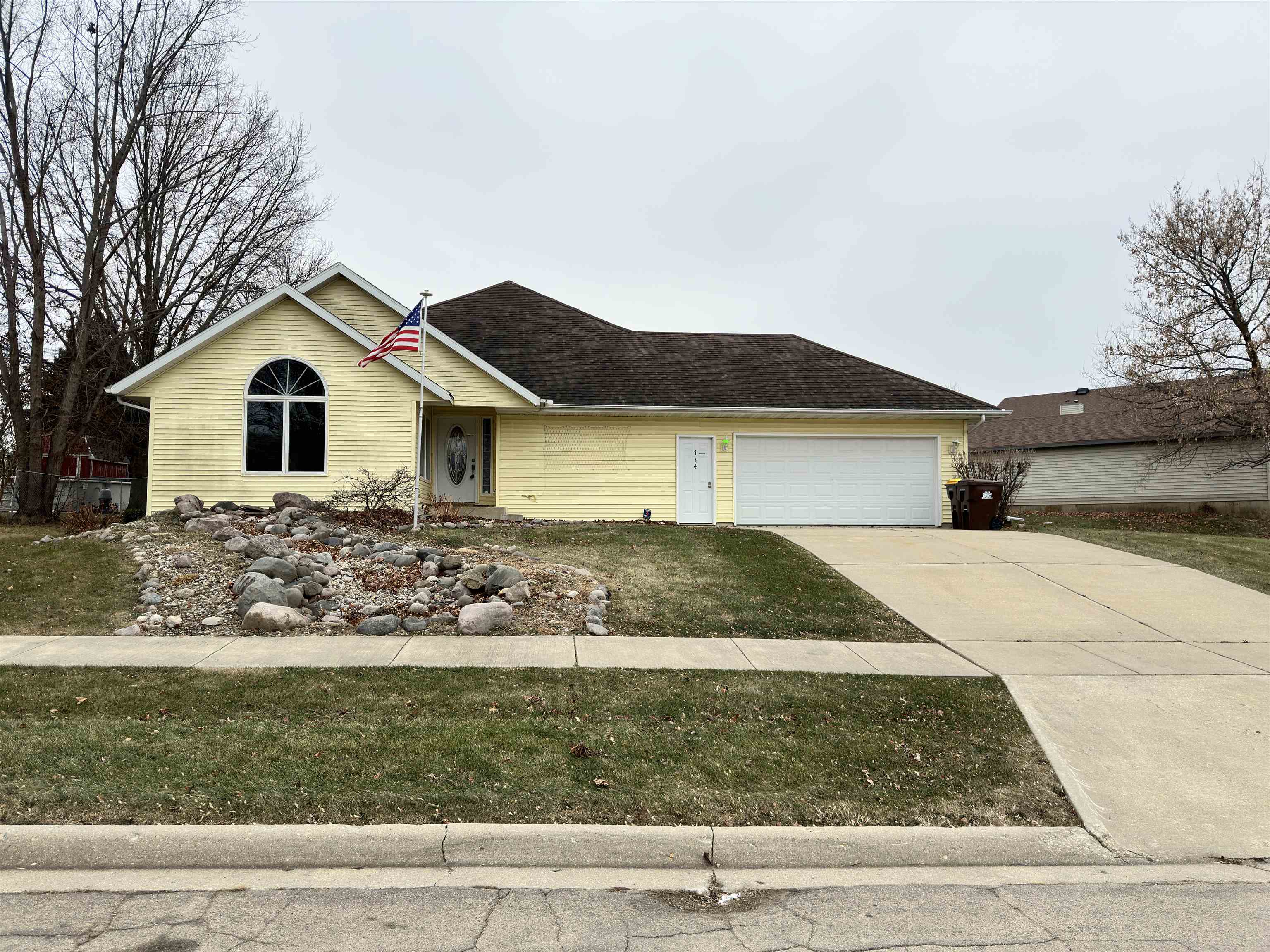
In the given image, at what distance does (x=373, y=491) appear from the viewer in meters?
15.0

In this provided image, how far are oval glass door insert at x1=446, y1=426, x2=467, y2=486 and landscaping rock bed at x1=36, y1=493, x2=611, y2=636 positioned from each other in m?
5.70

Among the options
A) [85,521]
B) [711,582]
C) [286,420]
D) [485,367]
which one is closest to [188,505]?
[286,420]

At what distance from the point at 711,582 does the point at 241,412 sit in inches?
405

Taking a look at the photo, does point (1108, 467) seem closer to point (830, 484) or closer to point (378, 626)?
point (830, 484)

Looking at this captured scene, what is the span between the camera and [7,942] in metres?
3.31

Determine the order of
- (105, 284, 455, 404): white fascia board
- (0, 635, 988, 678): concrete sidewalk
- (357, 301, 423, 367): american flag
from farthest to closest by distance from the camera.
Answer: (105, 284, 455, 404): white fascia board
(357, 301, 423, 367): american flag
(0, 635, 988, 678): concrete sidewalk

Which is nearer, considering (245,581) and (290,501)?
(245,581)

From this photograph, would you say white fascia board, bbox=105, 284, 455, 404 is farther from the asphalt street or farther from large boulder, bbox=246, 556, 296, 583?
the asphalt street

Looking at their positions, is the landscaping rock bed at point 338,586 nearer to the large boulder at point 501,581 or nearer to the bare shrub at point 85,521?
the large boulder at point 501,581

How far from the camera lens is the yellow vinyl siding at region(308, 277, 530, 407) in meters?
16.9

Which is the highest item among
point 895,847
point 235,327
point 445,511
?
point 235,327

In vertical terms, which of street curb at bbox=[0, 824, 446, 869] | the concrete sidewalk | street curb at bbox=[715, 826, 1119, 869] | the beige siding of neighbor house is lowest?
street curb at bbox=[715, 826, 1119, 869]

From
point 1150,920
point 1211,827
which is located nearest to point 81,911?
point 1150,920

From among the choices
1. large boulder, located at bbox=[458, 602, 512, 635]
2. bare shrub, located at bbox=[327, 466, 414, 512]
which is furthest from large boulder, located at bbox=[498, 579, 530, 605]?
bare shrub, located at bbox=[327, 466, 414, 512]
